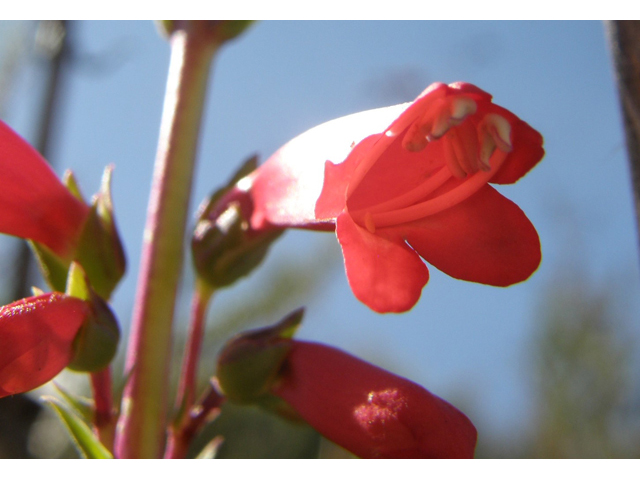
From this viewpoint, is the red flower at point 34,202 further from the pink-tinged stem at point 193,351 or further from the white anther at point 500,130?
the white anther at point 500,130

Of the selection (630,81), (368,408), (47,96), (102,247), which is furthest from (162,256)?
(47,96)

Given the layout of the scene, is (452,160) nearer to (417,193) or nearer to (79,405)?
(417,193)

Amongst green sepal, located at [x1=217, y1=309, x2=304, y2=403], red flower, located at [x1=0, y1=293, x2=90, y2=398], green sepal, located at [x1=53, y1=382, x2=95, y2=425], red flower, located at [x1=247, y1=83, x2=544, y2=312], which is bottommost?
green sepal, located at [x1=53, y1=382, x2=95, y2=425]

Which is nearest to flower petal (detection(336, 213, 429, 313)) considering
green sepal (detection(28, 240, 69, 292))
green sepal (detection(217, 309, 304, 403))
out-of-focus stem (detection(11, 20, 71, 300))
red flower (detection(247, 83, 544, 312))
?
red flower (detection(247, 83, 544, 312))

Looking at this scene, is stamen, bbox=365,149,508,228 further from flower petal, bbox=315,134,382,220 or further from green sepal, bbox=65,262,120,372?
green sepal, bbox=65,262,120,372

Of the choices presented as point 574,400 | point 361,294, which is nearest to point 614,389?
point 574,400

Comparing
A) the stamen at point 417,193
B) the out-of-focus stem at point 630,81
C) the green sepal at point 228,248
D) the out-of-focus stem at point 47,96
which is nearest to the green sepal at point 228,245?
the green sepal at point 228,248
